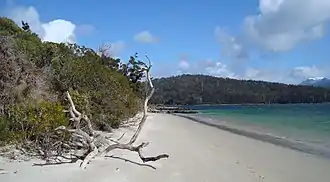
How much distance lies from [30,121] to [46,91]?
10.0ft

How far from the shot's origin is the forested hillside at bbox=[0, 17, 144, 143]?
456 inches

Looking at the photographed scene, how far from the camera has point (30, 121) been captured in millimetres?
11414

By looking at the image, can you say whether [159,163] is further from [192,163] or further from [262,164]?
[262,164]

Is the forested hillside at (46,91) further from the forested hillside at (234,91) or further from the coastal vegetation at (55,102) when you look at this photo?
the forested hillside at (234,91)

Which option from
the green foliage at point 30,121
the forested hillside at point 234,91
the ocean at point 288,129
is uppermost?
the forested hillside at point 234,91

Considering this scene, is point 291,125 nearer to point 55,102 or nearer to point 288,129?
point 288,129

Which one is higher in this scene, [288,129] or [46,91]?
[46,91]

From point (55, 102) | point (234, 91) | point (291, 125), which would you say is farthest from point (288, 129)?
point (234, 91)

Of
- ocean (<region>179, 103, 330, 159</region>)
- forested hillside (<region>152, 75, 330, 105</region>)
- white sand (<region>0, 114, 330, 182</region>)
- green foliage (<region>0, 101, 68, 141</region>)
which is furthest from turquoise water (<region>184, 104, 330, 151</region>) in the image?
forested hillside (<region>152, 75, 330, 105</region>)

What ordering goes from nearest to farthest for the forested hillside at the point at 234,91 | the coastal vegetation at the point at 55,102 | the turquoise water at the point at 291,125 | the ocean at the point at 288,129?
1. the coastal vegetation at the point at 55,102
2. the ocean at the point at 288,129
3. the turquoise water at the point at 291,125
4. the forested hillside at the point at 234,91

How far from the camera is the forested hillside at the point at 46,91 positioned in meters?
11.6

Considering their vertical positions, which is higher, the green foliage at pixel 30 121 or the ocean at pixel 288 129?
the green foliage at pixel 30 121

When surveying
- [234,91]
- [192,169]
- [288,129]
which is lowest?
[192,169]

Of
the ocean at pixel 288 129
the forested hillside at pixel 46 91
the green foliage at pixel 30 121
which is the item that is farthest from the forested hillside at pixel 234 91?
the green foliage at pixel 30 121
